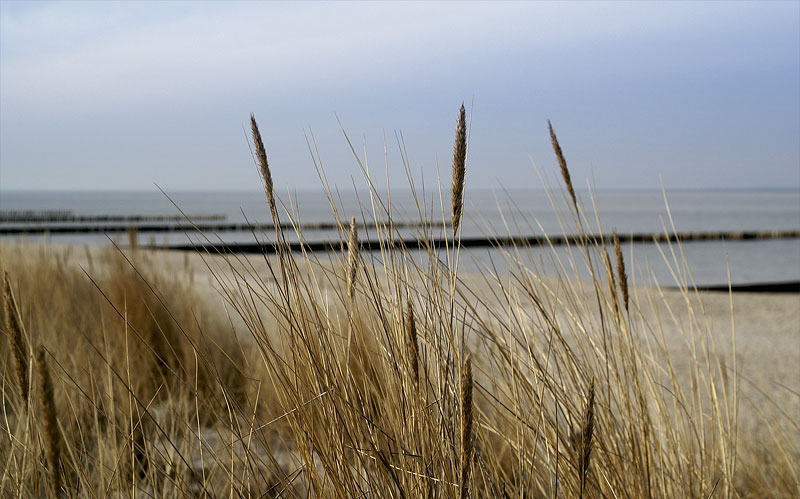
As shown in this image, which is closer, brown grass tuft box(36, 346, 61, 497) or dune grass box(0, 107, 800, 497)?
brown grass tuft box(36, 346, 61, 497)

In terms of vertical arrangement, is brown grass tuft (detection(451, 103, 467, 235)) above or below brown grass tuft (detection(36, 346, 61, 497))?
above

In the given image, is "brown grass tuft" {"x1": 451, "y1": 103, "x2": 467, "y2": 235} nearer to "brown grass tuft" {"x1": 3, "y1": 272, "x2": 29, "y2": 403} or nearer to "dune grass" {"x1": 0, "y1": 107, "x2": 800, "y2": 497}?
"dune grass" {"x1": 0, "y1": 107, "x2": 800, "y2": 497}

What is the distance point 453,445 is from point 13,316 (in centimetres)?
65

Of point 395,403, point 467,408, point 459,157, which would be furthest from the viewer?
point 395,403

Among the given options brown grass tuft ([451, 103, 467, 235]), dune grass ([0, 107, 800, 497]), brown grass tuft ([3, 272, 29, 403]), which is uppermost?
brown grass tuft ([451, 103, 467, 235])

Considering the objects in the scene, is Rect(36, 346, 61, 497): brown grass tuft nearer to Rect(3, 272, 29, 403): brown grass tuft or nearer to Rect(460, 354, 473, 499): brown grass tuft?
Rect(3, 272, 29, 403): brown grass tuft

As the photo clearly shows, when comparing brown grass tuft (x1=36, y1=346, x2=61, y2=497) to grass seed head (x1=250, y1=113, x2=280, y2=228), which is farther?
grass seed head (x1=250, y1=113, x2=280, y2=228)

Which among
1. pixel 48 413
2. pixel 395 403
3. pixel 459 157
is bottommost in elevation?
pixel 395 403

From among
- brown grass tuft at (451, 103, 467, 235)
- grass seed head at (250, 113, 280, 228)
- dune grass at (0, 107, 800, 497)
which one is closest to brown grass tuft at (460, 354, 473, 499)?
dune grass at (0, 107, 800, 497)

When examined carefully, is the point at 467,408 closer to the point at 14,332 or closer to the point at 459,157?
the point at 459,157

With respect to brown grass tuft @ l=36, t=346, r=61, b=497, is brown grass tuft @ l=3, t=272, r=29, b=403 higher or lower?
higher

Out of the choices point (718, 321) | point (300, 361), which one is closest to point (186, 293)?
point (300, 361)

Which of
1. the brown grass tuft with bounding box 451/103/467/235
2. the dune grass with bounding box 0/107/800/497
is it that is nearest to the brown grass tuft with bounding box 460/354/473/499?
the dune grass with bounding box 0/107/800/497

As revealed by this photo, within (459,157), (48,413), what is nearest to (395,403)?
(459,157)
